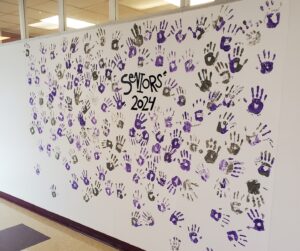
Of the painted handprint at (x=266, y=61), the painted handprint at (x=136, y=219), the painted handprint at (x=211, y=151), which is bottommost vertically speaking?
the painted handprint at (x=136, y=219)

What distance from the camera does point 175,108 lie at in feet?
7.52

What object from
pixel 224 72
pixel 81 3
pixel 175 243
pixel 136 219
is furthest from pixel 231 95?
pixel 81 3

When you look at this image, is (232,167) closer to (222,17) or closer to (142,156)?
(142,156)

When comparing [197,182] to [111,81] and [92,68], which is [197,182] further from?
[92,68]

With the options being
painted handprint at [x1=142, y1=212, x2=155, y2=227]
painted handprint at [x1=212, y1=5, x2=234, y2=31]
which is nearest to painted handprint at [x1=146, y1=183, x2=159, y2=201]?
painted handprint at [x1=142, y1=212, x2=155, y2=227]

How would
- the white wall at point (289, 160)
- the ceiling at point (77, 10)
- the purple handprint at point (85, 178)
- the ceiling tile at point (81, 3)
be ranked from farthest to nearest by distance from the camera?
the ceiling tile at point (81, 3)
the purple handprint at point (85, 178)
the ceiling at point (77, 10)
the white wall at point (289, 160)

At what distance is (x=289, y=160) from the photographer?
1812 mm

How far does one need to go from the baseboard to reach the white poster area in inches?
3.2

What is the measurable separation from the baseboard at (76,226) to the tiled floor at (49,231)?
1.8 inches

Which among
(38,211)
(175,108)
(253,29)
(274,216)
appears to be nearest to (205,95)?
(175,108)

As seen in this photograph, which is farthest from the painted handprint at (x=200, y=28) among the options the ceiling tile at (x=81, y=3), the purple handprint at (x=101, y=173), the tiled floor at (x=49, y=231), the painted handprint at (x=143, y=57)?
the tiled floor at (x=49, y=231)

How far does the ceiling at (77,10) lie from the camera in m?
2.59

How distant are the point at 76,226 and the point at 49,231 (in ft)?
1.01

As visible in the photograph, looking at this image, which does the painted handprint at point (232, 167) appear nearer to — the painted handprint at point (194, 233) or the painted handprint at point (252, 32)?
the painted handprint at point (194, 233)
